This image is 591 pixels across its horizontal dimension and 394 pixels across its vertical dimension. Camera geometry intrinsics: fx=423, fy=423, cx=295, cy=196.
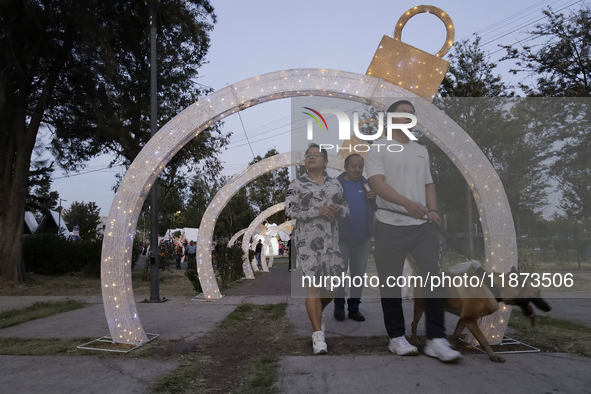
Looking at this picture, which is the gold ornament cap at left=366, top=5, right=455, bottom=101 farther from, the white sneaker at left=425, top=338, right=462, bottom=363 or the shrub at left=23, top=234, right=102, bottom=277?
the shrub at left=23, top=234, right=102, bottom=277

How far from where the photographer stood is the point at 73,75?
43.7ft

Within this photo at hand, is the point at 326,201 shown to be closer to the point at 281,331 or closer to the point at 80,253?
the point at 281,331

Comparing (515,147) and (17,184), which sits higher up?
(515,147)

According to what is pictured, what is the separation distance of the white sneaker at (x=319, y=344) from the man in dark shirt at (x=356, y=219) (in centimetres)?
84

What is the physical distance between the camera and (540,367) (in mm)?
3463

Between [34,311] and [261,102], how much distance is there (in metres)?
5.48

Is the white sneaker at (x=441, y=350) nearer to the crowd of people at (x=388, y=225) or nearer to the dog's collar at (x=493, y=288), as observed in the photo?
the crowd of people at (x=388, y=225)

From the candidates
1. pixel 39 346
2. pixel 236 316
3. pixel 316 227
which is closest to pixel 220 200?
pixel 236 316

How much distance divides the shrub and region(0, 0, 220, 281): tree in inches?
130

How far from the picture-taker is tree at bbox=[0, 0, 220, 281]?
11617mm

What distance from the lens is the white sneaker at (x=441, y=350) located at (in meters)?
3.53

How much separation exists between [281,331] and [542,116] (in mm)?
11993

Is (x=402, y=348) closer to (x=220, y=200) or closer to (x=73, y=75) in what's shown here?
(x=220, y=200)

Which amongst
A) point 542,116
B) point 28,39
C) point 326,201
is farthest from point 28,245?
point 542,116
